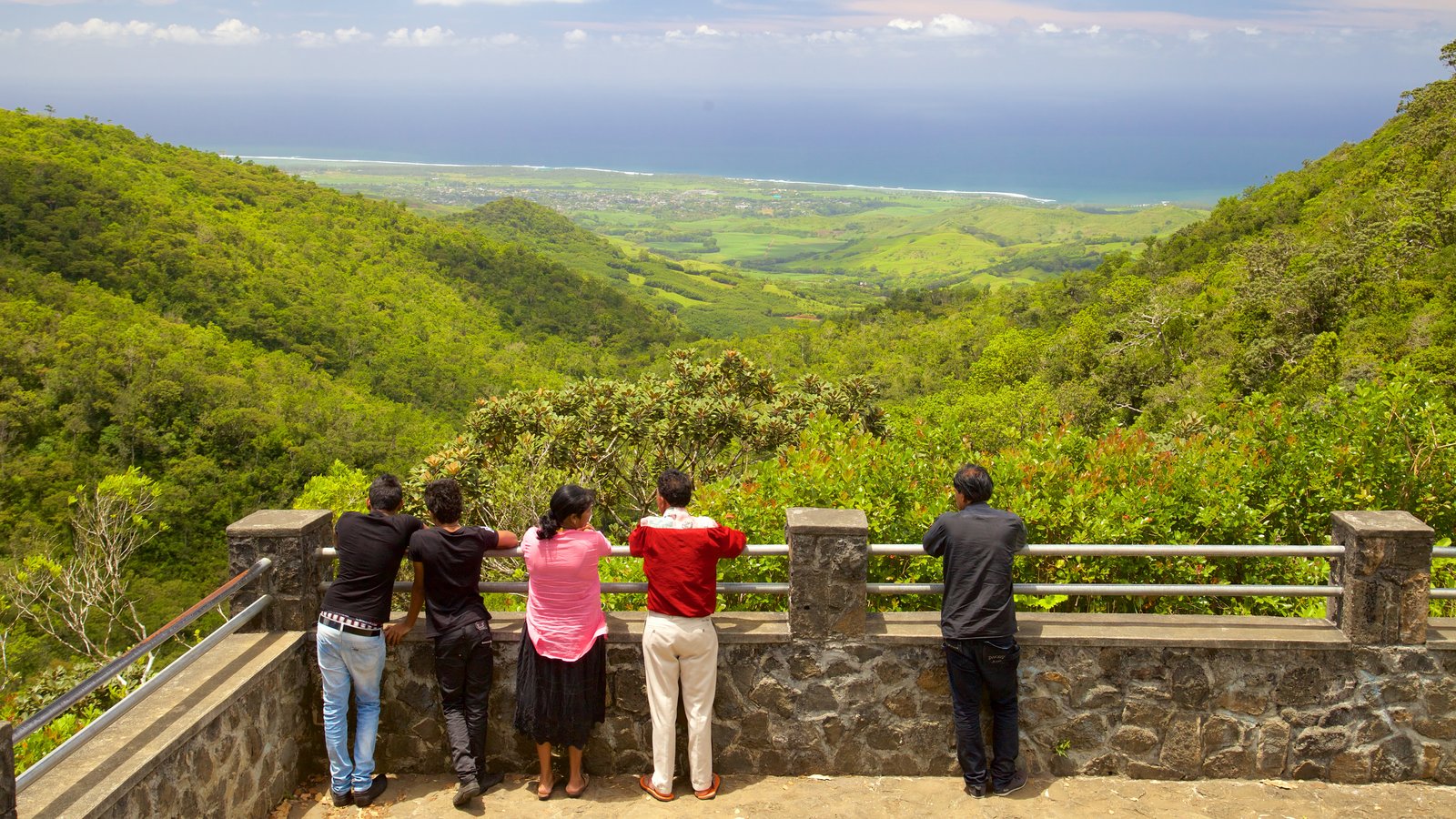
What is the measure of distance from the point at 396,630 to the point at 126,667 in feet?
3.75

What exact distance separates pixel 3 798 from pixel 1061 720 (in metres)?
4.43

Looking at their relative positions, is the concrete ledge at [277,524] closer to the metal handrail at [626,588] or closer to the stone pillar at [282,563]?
the stone pillar at [282,563]

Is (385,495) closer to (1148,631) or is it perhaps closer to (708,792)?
(708,792)

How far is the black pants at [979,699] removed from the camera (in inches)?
182

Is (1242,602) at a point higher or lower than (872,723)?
higher

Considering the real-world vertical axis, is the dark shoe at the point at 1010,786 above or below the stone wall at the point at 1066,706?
below

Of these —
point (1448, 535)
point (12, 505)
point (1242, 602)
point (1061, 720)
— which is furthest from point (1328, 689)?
point (12, 505)

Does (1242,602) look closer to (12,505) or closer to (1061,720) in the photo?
(1061,720)

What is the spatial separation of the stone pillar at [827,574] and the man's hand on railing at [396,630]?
1913 millimetres

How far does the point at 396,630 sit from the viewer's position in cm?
485

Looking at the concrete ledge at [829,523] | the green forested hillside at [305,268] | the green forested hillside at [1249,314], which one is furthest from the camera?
the green forested hillside at [305,268]

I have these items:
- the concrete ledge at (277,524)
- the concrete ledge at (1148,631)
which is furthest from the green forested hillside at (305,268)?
the concrete ledge at (1148,631)

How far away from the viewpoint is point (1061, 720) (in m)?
4.95

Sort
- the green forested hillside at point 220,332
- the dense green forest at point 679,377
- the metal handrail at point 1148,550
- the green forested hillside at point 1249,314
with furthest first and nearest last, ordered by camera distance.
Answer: the green forested hillside at point 220,332 < the green forested hillside at point 1249,314 < the dense green forest at point 679,377 < the metal handrail at point 1148,550
